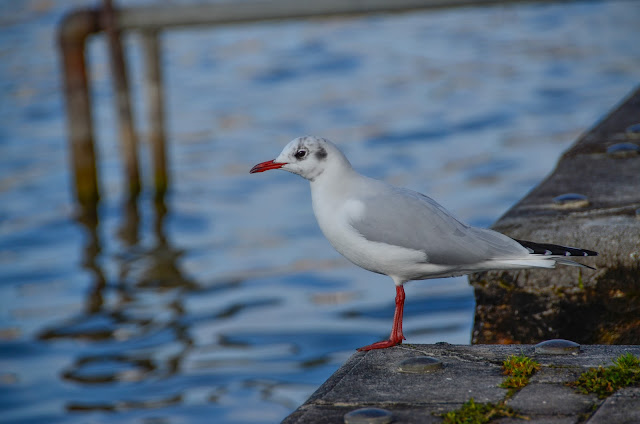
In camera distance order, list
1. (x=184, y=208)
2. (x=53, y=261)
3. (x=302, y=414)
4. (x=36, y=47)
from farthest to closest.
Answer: (x=36, y=47) < (x=184, y=208) < (x=53, y=261) < (x=302, y=414)

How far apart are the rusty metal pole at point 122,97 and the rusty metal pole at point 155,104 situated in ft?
0.63

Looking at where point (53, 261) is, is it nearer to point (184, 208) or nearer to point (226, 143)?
point (184, 208)

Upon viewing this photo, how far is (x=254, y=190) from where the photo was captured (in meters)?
10.3

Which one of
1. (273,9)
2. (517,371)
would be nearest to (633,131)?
(517,371)

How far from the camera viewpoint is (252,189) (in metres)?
10.4

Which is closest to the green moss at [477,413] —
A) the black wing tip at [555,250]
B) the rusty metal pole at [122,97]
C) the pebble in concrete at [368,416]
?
the pebble in concrete at [368,416]

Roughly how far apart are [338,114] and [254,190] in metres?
2.80

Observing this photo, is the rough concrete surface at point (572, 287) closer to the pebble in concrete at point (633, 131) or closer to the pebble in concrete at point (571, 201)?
the pebble in concrete at point (571, 201)

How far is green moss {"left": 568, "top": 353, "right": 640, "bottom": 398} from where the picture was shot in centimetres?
250

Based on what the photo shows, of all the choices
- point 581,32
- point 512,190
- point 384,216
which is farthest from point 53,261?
point 581,32

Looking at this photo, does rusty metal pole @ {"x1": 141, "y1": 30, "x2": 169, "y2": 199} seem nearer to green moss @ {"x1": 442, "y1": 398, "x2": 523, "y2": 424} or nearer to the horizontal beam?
the horizontal beam

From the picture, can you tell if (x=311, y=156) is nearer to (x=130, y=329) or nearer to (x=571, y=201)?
(x=571, y=201)

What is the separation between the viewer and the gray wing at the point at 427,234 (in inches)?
121

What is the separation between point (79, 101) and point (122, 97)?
407mm
